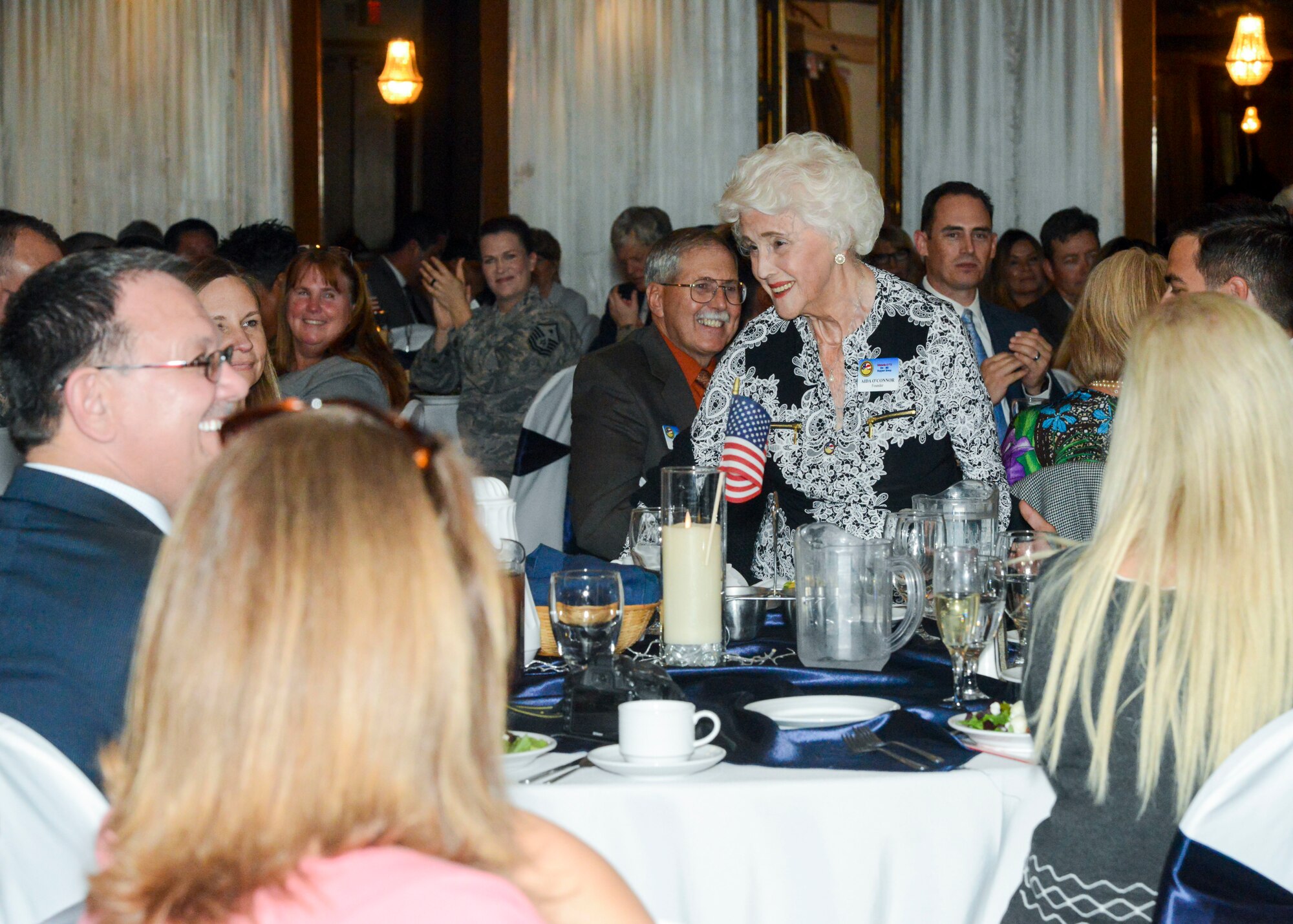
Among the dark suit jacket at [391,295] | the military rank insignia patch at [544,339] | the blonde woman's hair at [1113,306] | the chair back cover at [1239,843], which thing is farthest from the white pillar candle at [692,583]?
the dark suit jacket at [391,295]

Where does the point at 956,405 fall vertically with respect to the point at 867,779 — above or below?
above

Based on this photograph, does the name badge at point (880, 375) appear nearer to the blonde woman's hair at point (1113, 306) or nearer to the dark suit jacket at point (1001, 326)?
A: the blonde woman's hair at point (1113, 306)

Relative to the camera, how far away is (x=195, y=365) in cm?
175

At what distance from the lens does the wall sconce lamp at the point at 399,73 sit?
28.4 ft

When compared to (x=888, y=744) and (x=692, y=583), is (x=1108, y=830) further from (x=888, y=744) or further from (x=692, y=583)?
(x=692, y=583)

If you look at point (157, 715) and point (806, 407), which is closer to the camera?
point (157, 715)

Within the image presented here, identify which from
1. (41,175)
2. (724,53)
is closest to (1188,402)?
(724,53)

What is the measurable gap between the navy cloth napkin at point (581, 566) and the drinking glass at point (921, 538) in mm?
416

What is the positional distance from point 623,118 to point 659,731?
280 inches

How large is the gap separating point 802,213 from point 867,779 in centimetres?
174

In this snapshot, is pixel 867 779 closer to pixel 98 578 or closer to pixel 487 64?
pixel 98 578

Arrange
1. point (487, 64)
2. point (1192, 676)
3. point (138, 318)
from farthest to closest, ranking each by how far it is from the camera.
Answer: point (487, 64), point (138, 318), point (1192, 676)

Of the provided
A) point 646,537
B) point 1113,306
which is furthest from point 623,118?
point 646,537

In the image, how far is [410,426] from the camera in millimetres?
896
